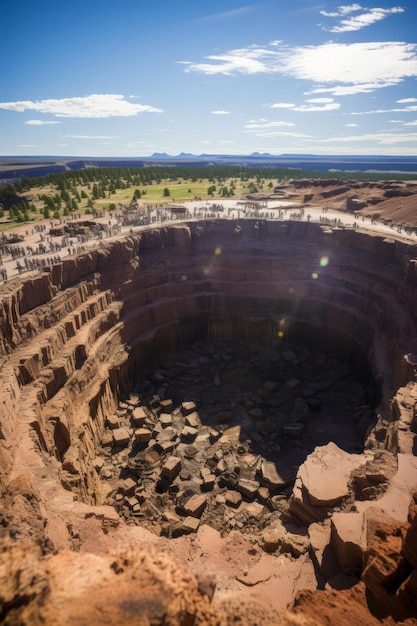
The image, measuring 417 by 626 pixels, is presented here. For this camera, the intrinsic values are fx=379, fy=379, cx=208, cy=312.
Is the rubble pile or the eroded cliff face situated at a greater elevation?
the eroded cliff face

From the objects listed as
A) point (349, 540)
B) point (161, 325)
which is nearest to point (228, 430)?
point (161, 325)

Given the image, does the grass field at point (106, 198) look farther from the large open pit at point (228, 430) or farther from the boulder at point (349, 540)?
the boulder at point (349, 540)

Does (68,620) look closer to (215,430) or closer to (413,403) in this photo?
(413,403)

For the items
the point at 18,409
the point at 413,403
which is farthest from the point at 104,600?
the point at 413,403

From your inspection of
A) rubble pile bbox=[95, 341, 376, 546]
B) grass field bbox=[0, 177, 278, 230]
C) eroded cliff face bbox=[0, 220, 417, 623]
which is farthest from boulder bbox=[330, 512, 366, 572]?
grass field bbox=[0, 177, 278, 230]

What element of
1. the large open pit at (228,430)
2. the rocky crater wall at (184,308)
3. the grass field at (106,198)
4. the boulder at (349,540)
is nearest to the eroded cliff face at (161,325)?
the rocky crater wall at (184,308)

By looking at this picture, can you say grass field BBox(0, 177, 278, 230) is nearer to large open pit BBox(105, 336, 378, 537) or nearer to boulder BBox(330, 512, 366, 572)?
large open pit BBox(105, 336, 378, 537)

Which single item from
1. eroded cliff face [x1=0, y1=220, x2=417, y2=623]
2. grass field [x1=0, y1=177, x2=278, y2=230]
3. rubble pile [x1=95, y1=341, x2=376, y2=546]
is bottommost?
rubble pile [x1=95, y1=341, x2=376, y2=546]
